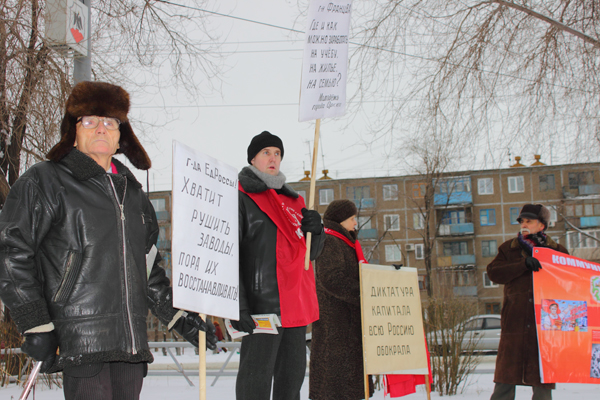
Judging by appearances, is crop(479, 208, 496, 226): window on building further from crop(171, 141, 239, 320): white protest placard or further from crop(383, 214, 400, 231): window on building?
crop(171, 141, 239, 320): white protest placard

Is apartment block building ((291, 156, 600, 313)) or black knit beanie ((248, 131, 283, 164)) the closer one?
black knit beanie ((248, 131, 283, 164))

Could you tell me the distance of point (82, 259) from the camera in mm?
2408

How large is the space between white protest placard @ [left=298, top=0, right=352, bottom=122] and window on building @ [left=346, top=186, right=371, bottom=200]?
143ft

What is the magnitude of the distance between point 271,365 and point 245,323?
32 centimetres

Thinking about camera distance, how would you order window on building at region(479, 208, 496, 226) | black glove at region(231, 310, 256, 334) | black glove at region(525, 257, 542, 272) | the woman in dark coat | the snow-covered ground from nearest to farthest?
black glove at region(231, 310, 256, 334), the woman in dark coat, black glove at region(525, 257, 542, 272), the snow-covered ground, window on building at region(479, 208, 496, 226)

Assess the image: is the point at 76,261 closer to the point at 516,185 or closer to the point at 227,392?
the point at 227,392

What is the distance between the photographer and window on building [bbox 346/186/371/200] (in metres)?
47.6

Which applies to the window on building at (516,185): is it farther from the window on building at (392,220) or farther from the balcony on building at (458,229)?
the window on building at (392,220)

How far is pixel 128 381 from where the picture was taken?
249 centimetres

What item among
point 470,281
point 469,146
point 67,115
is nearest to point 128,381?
point 67,115

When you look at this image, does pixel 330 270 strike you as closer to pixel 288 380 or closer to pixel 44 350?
pixel 288 380

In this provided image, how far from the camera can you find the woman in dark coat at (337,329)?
4.59m

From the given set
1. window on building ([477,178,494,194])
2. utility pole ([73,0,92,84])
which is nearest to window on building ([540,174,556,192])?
window on building ([477,178,494,194])

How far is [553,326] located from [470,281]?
45.1 m
